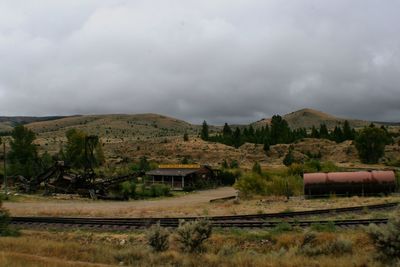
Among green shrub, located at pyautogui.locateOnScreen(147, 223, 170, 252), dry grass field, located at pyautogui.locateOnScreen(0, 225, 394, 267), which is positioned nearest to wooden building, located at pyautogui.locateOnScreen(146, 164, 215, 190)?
dry grass field, located at pyautogui.locateOnScreen(0, 225, 394, 267)

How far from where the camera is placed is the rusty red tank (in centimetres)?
3975

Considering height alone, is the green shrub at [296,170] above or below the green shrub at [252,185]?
above

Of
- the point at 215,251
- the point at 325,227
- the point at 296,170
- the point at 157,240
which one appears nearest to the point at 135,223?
the point at 157,240

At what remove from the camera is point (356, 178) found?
3975cm

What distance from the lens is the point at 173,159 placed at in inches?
4382

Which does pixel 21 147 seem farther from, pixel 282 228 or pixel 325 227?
pixel 325 227

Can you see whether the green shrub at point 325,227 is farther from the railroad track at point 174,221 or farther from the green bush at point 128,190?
the green bush at point 128,190

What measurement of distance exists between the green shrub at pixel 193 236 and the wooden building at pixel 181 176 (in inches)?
1929

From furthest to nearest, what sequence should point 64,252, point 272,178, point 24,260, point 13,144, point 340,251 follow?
point 13,144, point 272,178, point 64,252, point 340,251, point 24,260

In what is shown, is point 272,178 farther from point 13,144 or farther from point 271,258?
point 13,144

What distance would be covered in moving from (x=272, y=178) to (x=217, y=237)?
94.1 feet

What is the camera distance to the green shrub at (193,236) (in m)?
18.2

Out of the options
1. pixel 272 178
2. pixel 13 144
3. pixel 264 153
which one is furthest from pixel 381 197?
pixel 264 153

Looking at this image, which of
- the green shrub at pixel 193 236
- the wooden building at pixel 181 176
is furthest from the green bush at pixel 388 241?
the wooden building at pixel 181 176
